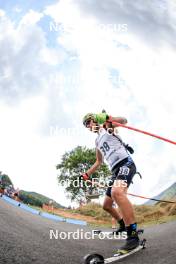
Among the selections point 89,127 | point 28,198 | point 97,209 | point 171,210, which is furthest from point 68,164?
point 89,127

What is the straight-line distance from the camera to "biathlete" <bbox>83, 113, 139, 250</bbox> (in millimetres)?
4109

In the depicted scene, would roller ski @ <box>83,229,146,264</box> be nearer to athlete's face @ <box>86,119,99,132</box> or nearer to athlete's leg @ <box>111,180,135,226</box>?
athlete's leg @ <box>111,180,135,226</box>

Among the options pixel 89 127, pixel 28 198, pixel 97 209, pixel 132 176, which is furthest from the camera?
pixel 28 198

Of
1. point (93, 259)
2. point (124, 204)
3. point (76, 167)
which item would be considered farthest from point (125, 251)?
point (76, 167)

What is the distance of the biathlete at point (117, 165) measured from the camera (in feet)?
13.5

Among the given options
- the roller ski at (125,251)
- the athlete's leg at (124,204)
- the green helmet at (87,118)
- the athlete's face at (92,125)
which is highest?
the green helmet at (87,118)

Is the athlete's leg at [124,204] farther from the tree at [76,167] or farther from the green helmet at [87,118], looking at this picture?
the tree at [76,167]

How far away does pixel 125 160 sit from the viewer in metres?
4.71

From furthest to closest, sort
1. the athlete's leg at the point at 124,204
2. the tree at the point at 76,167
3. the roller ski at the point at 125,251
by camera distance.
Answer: the tree at the point at 76,167
the athlete's leg at the point at 124,204
the roller ski at the point at 125,251

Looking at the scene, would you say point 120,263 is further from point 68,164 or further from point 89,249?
point 68,164

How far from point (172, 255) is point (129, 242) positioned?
22.9 inches

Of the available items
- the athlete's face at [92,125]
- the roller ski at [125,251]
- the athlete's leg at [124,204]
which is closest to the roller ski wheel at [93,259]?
the roller ski at [125,251]

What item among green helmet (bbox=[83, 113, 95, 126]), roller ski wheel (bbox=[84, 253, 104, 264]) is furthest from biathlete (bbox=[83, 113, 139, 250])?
roller ski wheel (bbox=[84, 253, 104, 264])

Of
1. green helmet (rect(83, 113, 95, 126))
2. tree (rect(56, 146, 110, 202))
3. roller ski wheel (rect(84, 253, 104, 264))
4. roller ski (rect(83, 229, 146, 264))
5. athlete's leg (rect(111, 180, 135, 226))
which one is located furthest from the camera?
tree (rect(56, 146, 110, 202))
